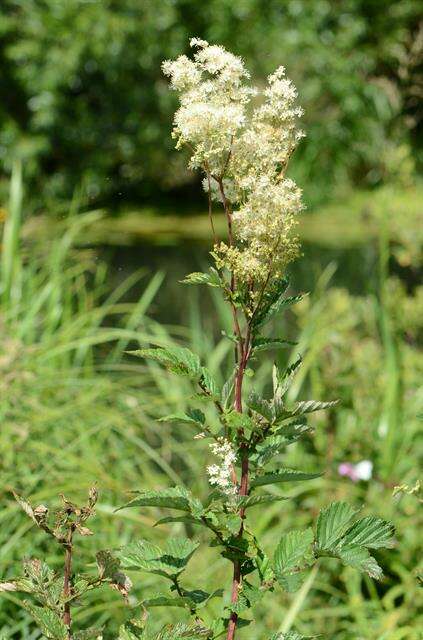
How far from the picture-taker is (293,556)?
3.28 ft

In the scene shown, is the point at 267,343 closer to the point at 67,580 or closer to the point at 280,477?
the point at 280,477

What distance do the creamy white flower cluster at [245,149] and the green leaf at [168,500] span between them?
0.70ft

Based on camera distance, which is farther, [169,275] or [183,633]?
[169,275]

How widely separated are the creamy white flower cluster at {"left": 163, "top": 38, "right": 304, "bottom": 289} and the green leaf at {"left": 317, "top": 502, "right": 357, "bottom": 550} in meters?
0.24

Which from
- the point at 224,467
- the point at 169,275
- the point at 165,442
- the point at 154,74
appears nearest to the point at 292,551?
the point at 224,467

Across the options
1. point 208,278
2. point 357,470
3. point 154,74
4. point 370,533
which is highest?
point 154,74

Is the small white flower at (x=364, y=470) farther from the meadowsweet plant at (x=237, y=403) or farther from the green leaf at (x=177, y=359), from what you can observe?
the green leaf at (x=177, y=359)

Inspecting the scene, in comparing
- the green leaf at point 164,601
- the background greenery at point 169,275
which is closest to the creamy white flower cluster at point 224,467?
the green leaf at point 164,601

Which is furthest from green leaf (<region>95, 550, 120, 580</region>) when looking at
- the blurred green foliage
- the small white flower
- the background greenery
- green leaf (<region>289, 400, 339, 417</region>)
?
the blurred green foliage

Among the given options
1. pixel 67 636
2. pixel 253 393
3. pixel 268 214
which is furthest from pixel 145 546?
pixel 268 214

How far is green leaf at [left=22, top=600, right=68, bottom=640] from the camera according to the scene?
936 mm

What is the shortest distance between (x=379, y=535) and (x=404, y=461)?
1747mm

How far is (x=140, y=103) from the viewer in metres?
7.40

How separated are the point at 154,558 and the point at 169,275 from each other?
4734mm
